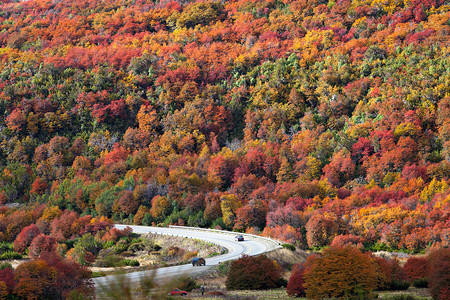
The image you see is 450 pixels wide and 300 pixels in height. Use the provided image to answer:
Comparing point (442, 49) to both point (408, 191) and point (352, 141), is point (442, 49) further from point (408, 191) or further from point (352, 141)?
point (408, 191)

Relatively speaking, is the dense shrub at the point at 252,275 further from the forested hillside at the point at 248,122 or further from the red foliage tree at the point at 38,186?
the red foliage tree at the point at 38,186

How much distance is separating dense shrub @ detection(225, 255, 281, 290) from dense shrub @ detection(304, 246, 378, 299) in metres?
6.64

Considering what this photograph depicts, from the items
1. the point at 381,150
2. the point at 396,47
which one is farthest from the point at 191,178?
the point at 396,47

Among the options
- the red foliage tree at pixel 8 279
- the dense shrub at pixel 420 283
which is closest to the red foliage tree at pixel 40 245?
the red foliage tree at pixel 8 279

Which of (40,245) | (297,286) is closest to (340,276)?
(297,286)

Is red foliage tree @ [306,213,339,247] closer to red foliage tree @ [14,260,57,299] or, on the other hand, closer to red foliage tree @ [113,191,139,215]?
red foliage tree @ [113,191,139,215]

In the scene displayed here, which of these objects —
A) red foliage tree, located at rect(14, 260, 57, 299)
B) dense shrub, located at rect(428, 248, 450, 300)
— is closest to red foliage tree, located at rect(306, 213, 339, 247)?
dense shrub, located at rect(428, 248, 450, 300)

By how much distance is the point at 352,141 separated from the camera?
9644cm

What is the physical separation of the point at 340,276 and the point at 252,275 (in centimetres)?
829

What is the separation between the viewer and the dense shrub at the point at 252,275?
3528cm

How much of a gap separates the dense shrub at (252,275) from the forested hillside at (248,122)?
27736 mm

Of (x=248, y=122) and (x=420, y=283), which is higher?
(x=420, y=283)

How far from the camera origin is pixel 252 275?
35281 mm

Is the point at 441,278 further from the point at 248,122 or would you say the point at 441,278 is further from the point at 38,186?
the point at 38,186
